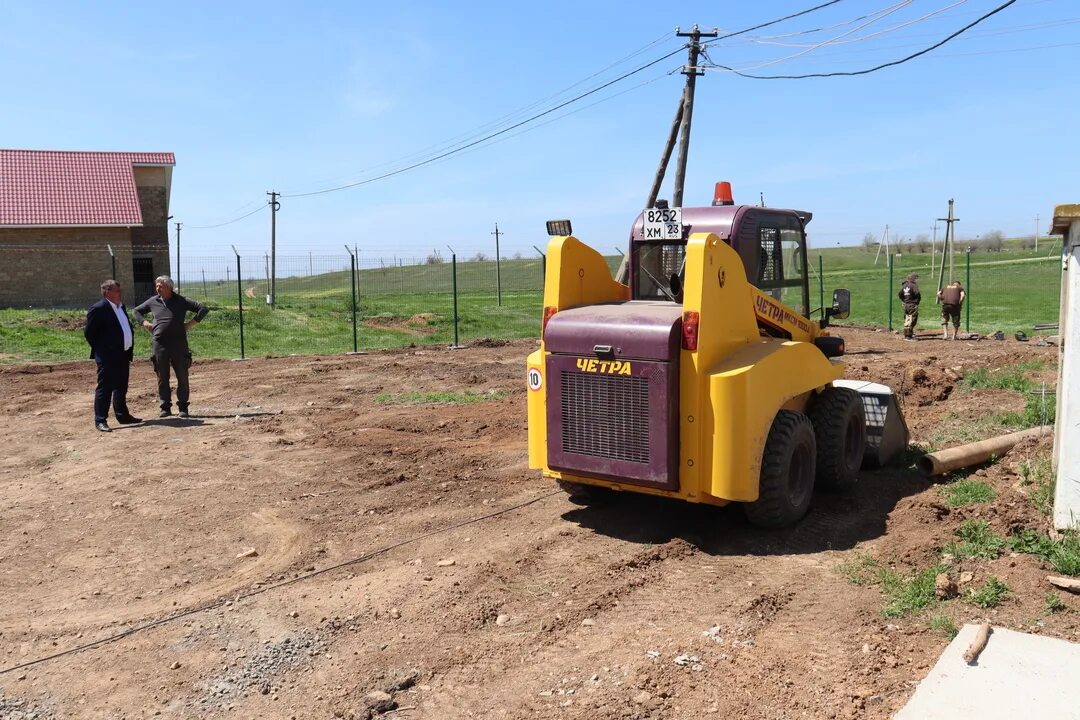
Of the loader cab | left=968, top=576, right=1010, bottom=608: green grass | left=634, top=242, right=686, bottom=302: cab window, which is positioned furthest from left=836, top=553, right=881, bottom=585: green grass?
left=634, top=242, right=686, bottom=302: cab window

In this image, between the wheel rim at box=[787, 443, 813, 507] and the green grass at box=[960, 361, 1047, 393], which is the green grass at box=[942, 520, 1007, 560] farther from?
the green grass at box=[960, 361, 1047, 393]

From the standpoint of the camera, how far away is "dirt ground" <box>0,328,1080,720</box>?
162 inches

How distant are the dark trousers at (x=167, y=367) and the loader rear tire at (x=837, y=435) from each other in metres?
7.54

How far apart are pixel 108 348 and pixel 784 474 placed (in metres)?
7.87

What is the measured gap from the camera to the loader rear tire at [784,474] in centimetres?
596

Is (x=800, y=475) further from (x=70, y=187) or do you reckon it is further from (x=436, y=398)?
(x=70, y=187)

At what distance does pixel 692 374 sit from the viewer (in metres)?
5.68

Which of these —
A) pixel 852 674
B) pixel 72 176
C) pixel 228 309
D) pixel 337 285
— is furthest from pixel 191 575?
pixel 337 285

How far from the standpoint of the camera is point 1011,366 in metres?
13.2

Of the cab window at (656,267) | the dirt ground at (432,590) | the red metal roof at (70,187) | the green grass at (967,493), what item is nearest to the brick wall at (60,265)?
the red metal roof at (70,187)

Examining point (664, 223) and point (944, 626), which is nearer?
point (944, 626)

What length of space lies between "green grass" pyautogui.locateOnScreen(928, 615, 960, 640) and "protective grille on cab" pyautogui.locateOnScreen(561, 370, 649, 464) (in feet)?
6.45

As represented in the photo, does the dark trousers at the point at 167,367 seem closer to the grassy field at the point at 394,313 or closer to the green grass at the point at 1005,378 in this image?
the grassy field at the point at 394,313

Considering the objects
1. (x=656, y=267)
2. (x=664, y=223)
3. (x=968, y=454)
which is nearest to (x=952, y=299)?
(x=968, y=454)
